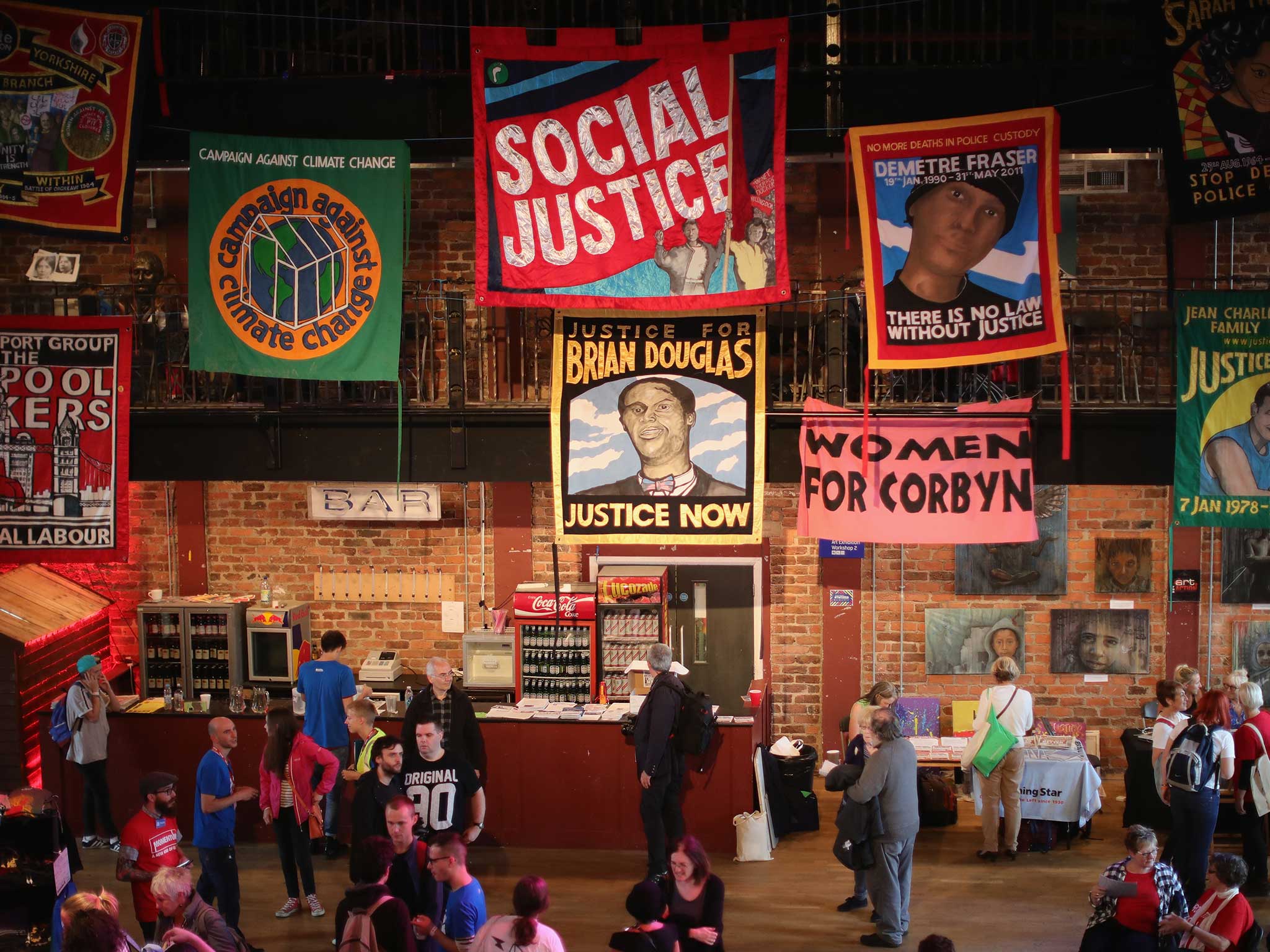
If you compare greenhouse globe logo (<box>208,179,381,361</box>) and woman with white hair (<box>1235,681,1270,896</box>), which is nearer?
woman with white hair (<box>1235,681,1270,896</box>)

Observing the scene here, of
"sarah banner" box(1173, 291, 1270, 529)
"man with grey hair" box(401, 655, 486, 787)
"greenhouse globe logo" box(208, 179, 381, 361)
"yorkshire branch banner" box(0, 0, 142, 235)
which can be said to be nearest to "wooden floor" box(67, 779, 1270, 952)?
"man with grey hair" box(401, 655, 486, 787)

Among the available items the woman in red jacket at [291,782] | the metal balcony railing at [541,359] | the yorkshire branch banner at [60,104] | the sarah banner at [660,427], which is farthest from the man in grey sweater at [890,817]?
the yorkshire branch banner at [60,104]

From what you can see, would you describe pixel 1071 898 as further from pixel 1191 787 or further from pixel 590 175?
pixel 590 175

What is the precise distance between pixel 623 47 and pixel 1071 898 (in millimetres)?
7068

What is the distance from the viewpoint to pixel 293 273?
389 inches

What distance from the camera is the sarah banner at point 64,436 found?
10.4 meters

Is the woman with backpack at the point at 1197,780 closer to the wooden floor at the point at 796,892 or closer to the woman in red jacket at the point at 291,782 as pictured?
the wooden floor at the point at 796,892

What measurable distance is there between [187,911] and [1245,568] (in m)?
10.1

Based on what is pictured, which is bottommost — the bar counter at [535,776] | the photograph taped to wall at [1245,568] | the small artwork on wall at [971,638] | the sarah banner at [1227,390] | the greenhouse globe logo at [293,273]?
the bar counter at [535,776]

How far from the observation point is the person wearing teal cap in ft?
33.5

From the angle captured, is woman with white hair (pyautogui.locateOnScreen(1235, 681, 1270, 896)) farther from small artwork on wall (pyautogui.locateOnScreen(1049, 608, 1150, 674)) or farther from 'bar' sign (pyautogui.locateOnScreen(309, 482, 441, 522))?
'bar' sign (pyautogui.locateOnScreen(309, 482, 441, 522))

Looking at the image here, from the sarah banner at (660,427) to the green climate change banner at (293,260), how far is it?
1.49 m

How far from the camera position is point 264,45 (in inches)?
482

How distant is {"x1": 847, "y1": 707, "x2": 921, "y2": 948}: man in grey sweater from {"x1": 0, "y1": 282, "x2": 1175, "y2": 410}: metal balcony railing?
2901mm
